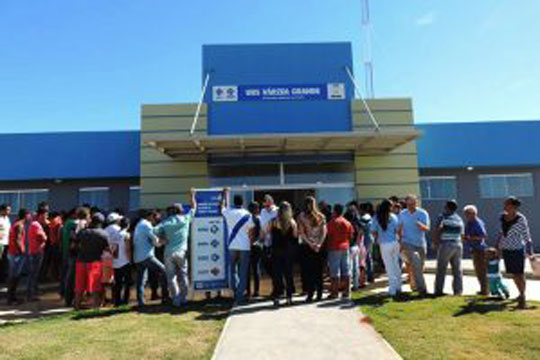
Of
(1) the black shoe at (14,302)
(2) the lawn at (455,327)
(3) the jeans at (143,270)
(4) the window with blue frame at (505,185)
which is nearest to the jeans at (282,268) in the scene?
(2) the lawn at (455,327)

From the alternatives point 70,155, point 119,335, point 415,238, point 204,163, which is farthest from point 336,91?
point 119,335

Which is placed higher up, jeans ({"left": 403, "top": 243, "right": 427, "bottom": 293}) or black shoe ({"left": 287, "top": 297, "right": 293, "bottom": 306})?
jeans ({"left": 403, "top": 243, "right": 427, "bottom": 293})

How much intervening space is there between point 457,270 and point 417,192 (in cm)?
584

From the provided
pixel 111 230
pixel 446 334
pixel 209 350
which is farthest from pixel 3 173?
pixel 446 334

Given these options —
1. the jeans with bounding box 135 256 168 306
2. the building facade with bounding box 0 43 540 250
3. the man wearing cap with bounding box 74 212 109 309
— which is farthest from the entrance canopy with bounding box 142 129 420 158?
the jeans with bounding box 135 256 168 306

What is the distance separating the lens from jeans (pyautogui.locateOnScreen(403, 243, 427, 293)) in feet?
24.6

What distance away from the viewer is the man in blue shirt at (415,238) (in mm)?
7516

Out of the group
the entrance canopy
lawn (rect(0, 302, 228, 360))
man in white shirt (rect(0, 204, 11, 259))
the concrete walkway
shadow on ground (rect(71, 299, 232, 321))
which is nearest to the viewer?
the concrete walkway

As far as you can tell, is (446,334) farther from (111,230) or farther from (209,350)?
(111,230)

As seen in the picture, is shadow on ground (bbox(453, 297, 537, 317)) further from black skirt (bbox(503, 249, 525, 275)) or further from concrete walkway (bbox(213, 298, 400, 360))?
concrete walkway (bbox(213, 298, 400, 360))

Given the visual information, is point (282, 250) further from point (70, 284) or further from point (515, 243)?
point (70, 284)

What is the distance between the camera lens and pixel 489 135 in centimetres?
1509

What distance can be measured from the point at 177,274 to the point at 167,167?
626cm

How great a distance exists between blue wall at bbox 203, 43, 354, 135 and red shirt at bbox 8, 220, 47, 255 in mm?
6041
